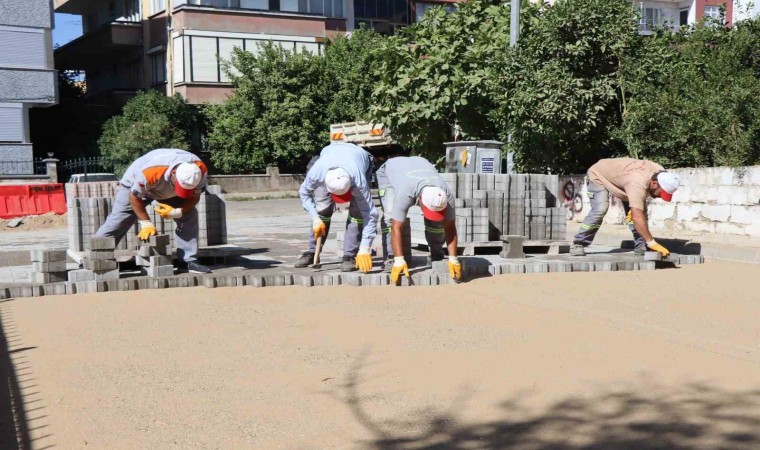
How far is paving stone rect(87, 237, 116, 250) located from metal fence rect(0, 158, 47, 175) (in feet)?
64.1

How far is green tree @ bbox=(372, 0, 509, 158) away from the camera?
20.8 metres

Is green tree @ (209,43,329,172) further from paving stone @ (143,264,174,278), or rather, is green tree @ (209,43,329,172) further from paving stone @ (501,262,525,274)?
paving stone @ (143,264,174,278)

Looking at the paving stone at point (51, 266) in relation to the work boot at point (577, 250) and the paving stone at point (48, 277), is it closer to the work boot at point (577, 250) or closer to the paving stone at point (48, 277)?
the paving stone at point (48, 277)

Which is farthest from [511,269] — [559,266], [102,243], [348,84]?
[348,84]

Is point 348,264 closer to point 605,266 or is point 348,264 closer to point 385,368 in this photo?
point 605,266

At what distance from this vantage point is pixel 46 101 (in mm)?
29234

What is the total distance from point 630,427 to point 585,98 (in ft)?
45.4

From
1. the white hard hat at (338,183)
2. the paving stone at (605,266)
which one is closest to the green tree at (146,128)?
the white hard hat at (338,183)

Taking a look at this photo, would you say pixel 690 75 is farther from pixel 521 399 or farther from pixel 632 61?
pixel 521 399

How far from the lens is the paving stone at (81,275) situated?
9.23 m

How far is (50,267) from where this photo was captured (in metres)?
9.23

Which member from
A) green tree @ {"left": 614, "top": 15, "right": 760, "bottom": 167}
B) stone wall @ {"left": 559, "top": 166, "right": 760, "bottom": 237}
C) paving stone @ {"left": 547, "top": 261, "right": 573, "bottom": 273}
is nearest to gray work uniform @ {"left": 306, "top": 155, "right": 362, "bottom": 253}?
paving stone @ {"left": 547, "top": 261, "right": 573, "bottom": 273}

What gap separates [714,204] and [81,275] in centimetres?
1100

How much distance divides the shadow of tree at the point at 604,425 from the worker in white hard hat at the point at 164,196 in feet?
17.1
